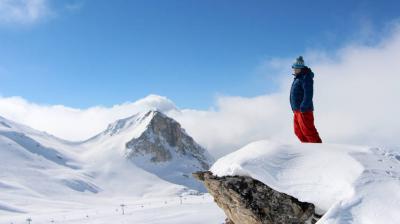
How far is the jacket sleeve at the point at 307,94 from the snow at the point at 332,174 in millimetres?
1366

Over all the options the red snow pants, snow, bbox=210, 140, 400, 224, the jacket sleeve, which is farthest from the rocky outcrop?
the jacket sleeve

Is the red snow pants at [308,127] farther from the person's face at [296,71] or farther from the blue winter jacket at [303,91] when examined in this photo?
the person's face at [296,71]

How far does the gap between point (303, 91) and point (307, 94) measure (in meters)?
0.26

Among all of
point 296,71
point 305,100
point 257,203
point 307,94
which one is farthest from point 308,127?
point 257,203

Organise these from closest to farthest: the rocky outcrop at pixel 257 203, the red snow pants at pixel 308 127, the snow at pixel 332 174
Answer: the snow at pixel 332 174 → the rocky outcrop at pixel 257 203 → the red snow pants at pixel 308 127

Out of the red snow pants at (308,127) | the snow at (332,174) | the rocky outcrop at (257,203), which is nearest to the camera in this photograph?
the snow at (332,174)

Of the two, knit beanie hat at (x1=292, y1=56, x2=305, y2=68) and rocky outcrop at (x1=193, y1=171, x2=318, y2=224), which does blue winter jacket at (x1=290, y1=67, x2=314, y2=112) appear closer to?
knit beanie hat at (x1=292, y1=56, x2=305, y2=68)

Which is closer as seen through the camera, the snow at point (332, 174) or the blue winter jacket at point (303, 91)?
the snow at point (332, 174)

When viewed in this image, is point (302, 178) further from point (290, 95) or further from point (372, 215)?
point (290, 95)

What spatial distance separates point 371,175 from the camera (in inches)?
333

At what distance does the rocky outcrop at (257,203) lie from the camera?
865cm

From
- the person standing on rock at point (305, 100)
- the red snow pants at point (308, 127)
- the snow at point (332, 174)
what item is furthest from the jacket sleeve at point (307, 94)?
the snow at point (332, 174)

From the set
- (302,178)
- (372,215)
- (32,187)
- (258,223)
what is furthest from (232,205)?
(32,187)

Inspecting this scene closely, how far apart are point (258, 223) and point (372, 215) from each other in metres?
2.14
